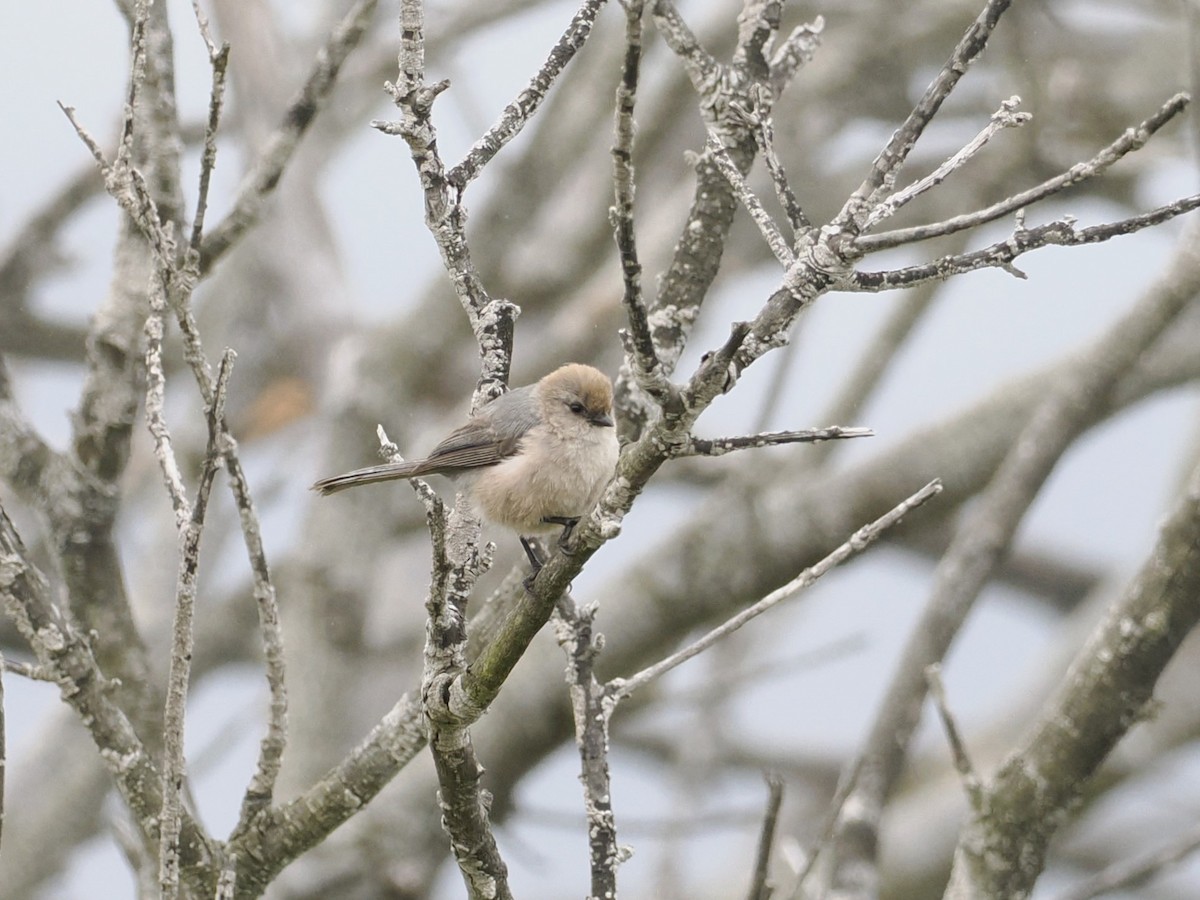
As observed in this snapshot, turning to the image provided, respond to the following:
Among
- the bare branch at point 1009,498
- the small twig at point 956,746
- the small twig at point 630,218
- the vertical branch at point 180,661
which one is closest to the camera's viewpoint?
the small twig at point 630,218

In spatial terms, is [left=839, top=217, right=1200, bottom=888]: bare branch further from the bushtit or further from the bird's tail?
the bird's tail

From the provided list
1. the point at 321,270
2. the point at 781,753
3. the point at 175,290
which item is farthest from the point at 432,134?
the point at 781,753

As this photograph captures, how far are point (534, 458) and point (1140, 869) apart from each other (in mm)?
1455

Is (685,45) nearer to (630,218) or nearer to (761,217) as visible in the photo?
(761,217)

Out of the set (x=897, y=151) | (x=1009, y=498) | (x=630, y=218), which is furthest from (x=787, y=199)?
(x=1009, y=498)

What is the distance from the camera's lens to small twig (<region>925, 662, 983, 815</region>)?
2436 mm

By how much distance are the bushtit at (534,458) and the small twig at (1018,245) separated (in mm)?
1305

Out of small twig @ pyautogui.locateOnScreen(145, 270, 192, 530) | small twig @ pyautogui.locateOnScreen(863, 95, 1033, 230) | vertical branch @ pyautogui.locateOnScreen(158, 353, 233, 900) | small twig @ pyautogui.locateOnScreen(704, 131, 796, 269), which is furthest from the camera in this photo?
small twig @ pyautogui.locateOnScreen(145, 270, 192, 530)

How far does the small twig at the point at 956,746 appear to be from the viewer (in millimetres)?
2436

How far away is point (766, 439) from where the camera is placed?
1.40 m

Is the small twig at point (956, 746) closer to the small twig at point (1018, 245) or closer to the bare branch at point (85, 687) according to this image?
the small twig at point (1018, 245)

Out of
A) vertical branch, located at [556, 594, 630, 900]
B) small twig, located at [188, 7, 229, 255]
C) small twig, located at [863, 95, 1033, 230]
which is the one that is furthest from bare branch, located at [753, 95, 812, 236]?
small twig, located at [188, 7, 229, 255]

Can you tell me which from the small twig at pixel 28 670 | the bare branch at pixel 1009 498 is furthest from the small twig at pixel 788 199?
the bare branch at pixel 1009 498

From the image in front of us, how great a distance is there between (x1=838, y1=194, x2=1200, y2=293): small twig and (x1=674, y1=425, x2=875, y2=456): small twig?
17cm
